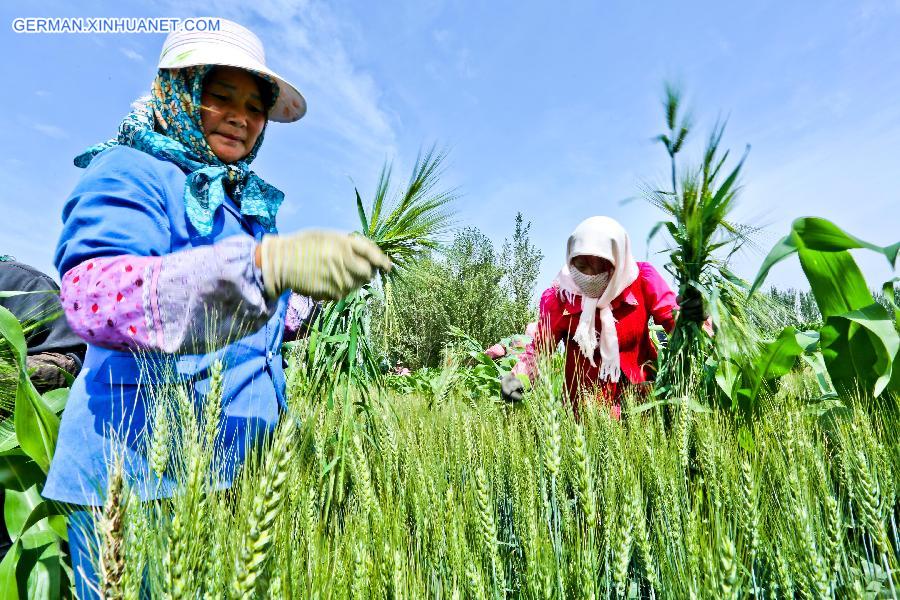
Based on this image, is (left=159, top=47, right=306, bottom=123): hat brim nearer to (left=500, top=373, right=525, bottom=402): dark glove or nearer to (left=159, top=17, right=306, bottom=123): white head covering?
(left=159, top=17, right=306, bottom=123): white head covering

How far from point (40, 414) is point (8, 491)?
0.41 meters

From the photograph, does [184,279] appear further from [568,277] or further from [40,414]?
[568,277]

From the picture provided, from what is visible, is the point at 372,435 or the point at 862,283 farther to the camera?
the point at 372,435

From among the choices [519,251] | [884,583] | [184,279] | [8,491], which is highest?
[519,251]

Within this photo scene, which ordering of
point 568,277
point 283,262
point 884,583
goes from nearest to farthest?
point 283,262, point 884,583, point 568,277

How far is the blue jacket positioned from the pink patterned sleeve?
0.08 meters

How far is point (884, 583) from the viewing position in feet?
3.61

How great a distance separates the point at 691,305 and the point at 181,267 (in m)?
1.63

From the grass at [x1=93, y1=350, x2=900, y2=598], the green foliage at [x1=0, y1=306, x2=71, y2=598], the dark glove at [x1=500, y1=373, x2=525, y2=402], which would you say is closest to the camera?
the grass at [x1=93, y1=350, x2=900, y2=598]

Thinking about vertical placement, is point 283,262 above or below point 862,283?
below

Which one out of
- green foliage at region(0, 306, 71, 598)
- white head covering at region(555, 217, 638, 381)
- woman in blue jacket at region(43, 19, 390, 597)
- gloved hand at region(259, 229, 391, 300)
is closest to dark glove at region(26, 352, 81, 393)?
green foliage at region(0, 306, 71, 598)

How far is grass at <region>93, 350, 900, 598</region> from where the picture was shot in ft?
2.22

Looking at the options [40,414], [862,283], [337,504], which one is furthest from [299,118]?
[862,283]

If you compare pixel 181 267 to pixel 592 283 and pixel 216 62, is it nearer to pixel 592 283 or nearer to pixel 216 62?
pixel 216 62
